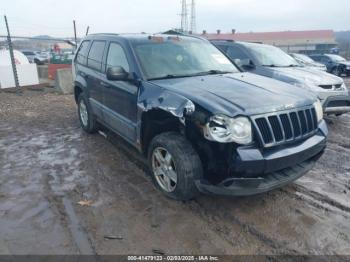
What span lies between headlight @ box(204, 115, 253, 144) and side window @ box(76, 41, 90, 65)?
3.65m

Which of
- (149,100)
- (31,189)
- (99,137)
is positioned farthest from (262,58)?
(31,189)

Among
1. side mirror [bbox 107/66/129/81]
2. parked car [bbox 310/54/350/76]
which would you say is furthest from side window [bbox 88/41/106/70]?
parked car [bbox 310/54/350/76]

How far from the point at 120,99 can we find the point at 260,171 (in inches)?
89.2

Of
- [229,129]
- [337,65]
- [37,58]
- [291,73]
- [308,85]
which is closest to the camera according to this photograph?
[229,129]

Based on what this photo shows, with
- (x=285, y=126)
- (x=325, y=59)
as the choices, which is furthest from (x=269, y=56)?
(x=325, y=59)

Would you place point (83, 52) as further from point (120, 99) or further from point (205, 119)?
point (205, 119)

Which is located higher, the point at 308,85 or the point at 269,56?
the point at 269,56

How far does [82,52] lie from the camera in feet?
19.1

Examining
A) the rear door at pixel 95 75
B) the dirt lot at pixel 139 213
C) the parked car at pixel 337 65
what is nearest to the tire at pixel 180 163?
the dirt lot at pixel 139 213

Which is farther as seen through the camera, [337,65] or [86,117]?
[337,65]

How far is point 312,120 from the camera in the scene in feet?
11.2

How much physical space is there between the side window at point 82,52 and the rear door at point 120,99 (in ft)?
3.64

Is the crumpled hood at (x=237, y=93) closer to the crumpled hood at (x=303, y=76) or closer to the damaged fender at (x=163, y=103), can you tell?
the damaged fender at (x=163, y=103)

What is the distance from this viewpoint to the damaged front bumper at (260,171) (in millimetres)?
2789
